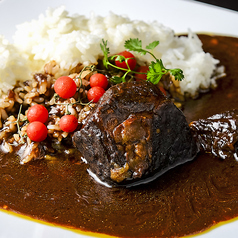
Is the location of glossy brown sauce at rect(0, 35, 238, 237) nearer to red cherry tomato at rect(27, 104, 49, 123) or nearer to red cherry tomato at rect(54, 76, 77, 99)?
red cherry tomato at rect(27, 104, 49, 123)

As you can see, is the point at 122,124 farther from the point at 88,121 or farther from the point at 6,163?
the point at 6,163

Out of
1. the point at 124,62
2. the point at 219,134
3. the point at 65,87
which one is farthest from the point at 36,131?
the point at 219,134

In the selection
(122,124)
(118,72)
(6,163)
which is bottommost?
(6,163)

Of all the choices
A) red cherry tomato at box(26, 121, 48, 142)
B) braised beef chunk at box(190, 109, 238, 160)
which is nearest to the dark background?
braised beef chunk at box(190, 109, 238, 160)

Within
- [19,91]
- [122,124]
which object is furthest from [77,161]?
[19,91]

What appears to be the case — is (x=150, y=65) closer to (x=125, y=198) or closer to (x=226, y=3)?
(x=125, y=198)
